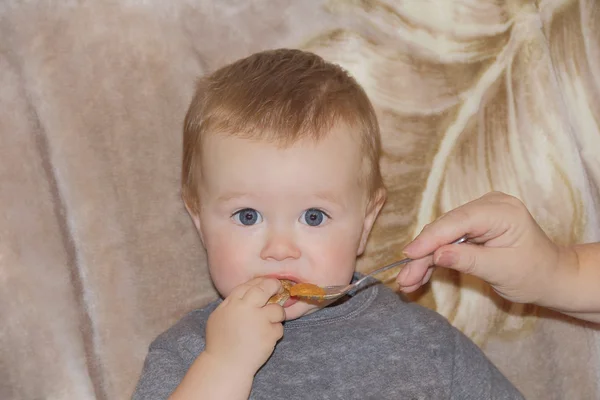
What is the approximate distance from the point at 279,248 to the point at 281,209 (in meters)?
0.06

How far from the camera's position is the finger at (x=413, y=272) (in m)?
1.36

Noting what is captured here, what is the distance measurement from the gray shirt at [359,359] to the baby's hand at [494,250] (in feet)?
0.27

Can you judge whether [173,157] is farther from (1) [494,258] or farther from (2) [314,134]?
(1) [494,258]

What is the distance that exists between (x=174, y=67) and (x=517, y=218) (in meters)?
0.59

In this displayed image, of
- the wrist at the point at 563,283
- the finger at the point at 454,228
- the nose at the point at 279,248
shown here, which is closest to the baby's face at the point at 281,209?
the nose at the point at 279,248

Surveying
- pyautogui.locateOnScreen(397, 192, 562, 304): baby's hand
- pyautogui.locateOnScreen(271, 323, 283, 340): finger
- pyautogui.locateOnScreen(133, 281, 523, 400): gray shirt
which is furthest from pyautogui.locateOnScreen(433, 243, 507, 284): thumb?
pyautogui.locateOnScreen(271, 323, 283, 340): finger

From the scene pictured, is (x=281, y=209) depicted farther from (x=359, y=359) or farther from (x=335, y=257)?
(x=359, y=359)

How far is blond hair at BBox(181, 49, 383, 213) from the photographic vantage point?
133 cm

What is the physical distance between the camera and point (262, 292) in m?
1.28

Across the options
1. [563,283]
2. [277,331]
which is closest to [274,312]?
[277,331]

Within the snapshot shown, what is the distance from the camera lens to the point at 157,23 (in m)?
1.49

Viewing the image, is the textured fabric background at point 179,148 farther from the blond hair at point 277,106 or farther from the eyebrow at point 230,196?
the eyebrow at point 230,196

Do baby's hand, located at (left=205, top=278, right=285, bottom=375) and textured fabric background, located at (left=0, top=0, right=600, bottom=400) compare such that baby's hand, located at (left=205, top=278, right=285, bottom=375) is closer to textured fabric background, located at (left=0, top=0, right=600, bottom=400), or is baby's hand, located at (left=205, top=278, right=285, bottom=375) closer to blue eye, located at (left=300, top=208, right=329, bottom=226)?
blue eye, located at (left=300, top=208, right=329, bottom=226)

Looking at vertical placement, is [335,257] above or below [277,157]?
below
